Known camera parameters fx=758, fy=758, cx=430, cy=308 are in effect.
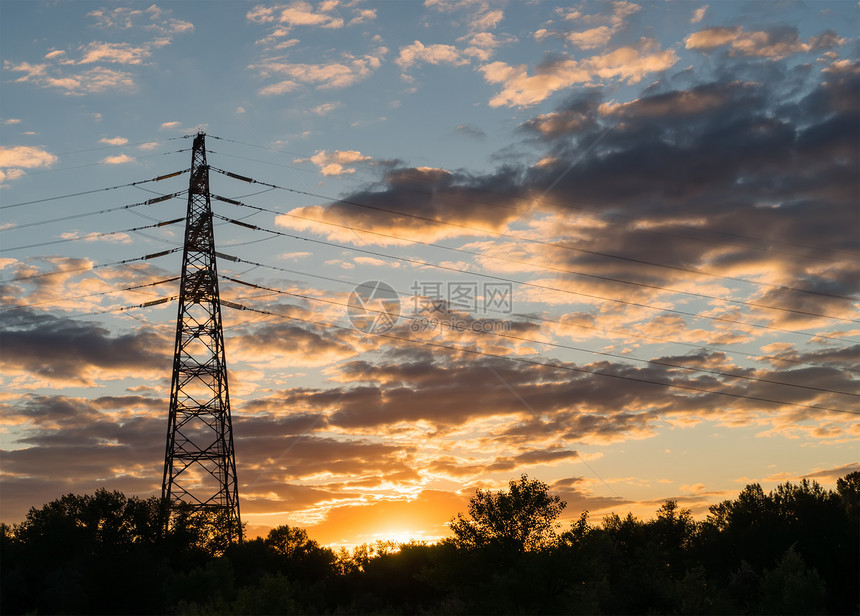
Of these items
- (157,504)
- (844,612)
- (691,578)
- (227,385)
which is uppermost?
(227,385)

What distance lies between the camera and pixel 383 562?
14588cm

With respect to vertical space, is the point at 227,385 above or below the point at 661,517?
above

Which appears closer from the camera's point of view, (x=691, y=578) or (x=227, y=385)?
(x=227, y=385)

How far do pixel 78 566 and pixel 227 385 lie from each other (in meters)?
29.3

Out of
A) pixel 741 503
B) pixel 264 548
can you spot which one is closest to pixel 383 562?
pixel 264 548

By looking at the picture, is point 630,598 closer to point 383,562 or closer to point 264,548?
point 264,548

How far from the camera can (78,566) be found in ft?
233

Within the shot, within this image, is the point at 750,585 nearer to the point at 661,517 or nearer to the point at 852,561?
the point at 852,561

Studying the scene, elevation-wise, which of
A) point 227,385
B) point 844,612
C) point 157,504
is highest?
point 227,385

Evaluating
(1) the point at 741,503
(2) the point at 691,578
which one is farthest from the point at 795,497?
(2) the point at 691,578

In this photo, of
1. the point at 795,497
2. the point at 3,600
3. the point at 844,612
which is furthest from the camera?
the point at 795,497

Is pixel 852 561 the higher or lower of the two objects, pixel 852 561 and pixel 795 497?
the lower

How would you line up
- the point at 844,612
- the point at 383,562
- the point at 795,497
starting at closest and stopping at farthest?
the point at 844,612 < the point at 795,497 < the point at 383,562

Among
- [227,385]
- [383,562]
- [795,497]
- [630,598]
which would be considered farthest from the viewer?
[383,562]
